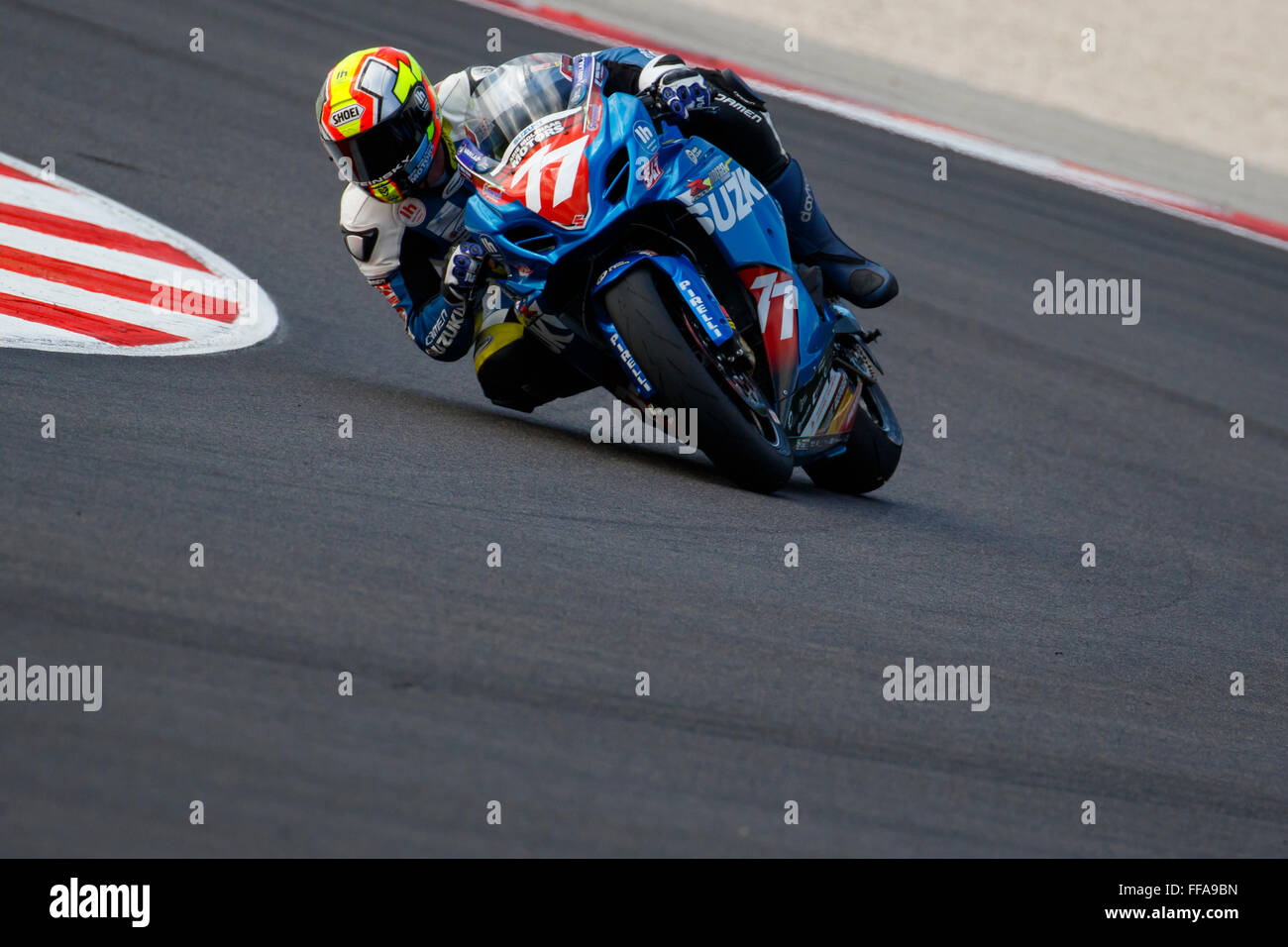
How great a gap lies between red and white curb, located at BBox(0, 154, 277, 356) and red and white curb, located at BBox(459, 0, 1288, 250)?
22.0 ft

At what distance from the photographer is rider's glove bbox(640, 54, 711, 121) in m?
5.66

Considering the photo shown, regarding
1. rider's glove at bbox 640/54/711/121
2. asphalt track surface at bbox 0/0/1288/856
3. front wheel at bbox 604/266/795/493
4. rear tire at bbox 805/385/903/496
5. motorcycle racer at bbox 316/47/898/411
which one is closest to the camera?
asphalt track surface at bbox 0/0/1288/856

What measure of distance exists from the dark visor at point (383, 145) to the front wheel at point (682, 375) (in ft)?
3.46

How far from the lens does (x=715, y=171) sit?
5742mm

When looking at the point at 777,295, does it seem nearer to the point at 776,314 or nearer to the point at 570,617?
the point at 776,314

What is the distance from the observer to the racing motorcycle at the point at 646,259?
5375 mm

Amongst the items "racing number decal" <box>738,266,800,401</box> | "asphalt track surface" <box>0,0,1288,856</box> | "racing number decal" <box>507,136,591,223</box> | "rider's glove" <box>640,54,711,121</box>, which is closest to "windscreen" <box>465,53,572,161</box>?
"rider's glove" <box>640,54,711,121</box>

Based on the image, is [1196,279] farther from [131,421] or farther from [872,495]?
[131,421]

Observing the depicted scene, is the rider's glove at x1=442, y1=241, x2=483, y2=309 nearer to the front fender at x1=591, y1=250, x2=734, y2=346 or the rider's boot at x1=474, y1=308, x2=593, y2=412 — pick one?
the rider's boot at x1=474, y1=308, x2=593, y2=412

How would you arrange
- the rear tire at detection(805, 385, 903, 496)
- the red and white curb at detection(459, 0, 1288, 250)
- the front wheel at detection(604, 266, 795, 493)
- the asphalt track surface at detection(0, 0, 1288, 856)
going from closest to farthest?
the asphalt track surface at detection(0, 0, 1288, 856)
the front wheel at detection(604, 266, 795, 493)
the rear tire at detection(805, 385, 903, 496)
the red and white curb at detection(459, 0, 1288, 250)

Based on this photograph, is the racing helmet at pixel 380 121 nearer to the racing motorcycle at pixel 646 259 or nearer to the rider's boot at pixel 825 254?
the racing motorcycle at pixel 646 259

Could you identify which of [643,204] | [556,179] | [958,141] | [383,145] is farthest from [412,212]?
[958,141]

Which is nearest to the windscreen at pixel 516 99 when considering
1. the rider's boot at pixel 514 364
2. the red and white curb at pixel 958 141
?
the rider's boot at pixel 514 364

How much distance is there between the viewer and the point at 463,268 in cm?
584
